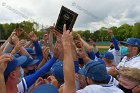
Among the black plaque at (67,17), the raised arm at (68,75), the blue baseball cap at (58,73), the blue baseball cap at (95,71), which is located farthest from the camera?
the black plaque at (67,17)

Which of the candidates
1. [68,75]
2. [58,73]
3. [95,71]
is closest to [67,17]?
[58,73]

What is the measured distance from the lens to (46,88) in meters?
3.47

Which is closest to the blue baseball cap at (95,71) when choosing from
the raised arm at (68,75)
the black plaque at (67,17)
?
the raised arm at (68,75)

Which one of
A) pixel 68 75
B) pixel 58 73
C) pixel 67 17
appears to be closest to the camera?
pixel 68 75

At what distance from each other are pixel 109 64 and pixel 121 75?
15.7 ft

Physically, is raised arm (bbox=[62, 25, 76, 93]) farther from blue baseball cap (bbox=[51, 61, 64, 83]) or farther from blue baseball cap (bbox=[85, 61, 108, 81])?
blue baseball cap (bbox=[51, 61, 64, 83])

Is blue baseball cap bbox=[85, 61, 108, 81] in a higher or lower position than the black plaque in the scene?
lower

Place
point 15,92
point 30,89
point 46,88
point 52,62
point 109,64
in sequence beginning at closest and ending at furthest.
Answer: point 46,88 → point 15,92 → point 30,89 → point 52,62 → point 109,64

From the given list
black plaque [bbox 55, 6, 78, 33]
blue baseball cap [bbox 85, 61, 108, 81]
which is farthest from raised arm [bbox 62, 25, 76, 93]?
black plaque [bbox 55, 6, 78, 33]

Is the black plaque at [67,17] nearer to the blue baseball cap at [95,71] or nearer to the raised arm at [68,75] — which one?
the blue baseball cap at [95,71]

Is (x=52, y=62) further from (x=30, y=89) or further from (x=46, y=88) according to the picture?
(x=46, y=88)

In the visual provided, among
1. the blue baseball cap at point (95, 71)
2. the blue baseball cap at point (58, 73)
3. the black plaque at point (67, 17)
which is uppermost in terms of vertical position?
the black plaque at point (67, 17)

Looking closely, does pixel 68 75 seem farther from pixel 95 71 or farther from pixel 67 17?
pixel 67 17

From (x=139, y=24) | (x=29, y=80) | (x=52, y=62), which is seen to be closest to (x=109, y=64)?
(x=52, y=62)
